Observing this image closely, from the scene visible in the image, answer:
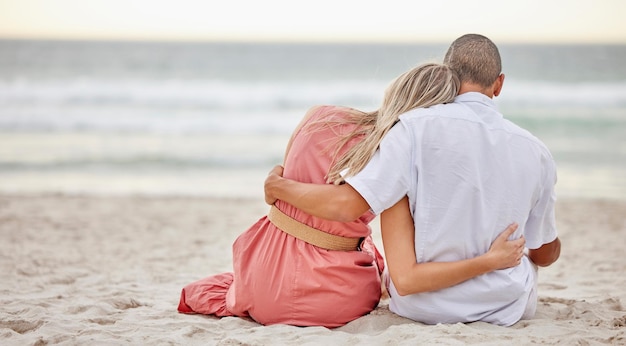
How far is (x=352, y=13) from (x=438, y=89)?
85.5 ft

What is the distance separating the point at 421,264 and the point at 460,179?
15.6 inches

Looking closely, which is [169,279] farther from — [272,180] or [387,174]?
[387,174]

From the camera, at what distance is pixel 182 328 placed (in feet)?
11.0

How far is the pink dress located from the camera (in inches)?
125

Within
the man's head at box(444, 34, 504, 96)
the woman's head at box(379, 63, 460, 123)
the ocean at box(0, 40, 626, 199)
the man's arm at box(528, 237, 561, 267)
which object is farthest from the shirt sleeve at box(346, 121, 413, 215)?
the man's arm at box(528, 237, 561, 267)

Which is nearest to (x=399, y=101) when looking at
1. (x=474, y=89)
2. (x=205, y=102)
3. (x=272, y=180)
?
(x=474, y=89)

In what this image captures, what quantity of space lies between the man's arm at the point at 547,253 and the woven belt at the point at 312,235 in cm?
83

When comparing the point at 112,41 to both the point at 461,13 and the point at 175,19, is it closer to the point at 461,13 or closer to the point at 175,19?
the point at 175,19

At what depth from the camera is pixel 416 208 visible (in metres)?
2.97

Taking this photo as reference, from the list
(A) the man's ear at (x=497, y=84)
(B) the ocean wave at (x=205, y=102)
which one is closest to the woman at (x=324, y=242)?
(A) the man's ear at (x=497, y=84)

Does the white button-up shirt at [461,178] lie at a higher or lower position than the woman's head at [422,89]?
lower

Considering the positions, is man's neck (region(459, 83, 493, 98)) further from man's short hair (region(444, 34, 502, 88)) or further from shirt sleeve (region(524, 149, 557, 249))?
shirt sleeve (region(524, 149, 557, 249))

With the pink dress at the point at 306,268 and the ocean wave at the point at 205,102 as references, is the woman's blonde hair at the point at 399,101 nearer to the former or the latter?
the pink dress at the point at 306,268

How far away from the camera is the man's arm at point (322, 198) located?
2920 mm
